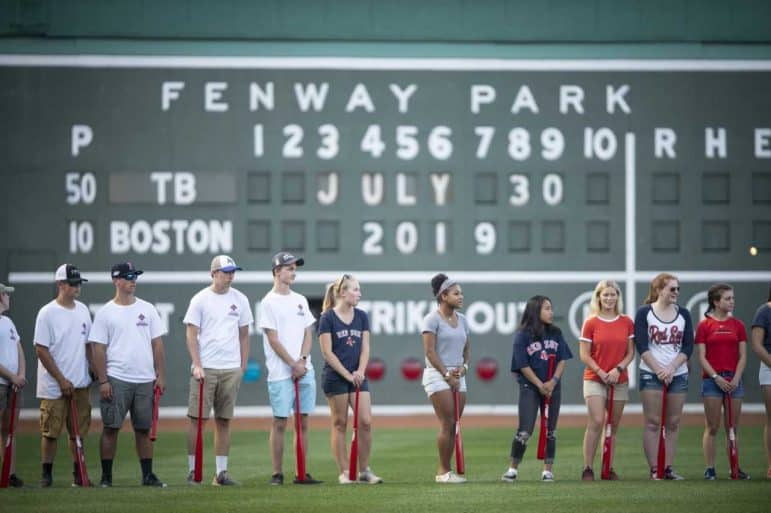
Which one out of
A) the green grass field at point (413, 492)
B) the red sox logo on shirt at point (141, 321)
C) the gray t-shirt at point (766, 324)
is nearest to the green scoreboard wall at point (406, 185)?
the green grass field at point (413, 492)

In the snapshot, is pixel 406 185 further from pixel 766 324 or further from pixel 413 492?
pixel 413 492

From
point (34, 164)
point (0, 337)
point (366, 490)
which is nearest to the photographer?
point (366, 490)

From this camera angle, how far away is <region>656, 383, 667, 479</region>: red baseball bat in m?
13.0

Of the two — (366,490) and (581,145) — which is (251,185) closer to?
(581,145)

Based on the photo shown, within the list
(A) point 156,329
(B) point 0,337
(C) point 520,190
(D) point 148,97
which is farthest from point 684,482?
(D) point 148,97

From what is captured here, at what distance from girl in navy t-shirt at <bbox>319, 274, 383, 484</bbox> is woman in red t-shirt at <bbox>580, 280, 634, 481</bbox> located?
1775mm

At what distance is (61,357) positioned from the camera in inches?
498

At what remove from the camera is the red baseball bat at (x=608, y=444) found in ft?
42.7

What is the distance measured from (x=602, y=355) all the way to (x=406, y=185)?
9.04 metres

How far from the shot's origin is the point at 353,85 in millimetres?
21719

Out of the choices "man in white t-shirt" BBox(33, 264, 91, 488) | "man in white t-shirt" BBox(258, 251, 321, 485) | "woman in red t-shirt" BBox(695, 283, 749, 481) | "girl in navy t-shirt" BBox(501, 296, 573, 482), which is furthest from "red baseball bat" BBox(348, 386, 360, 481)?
"woman in red t-shirt" BBox(695, 283, 749, 481)

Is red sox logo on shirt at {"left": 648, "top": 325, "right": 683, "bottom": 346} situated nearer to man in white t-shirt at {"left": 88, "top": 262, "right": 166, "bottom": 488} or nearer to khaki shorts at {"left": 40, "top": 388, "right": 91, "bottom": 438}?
man in white t-shirt at {"left": 88, "top": 262, "right": 166, "bottom": 488}

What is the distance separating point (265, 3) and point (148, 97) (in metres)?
2.05

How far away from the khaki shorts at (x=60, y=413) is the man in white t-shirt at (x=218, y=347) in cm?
89
